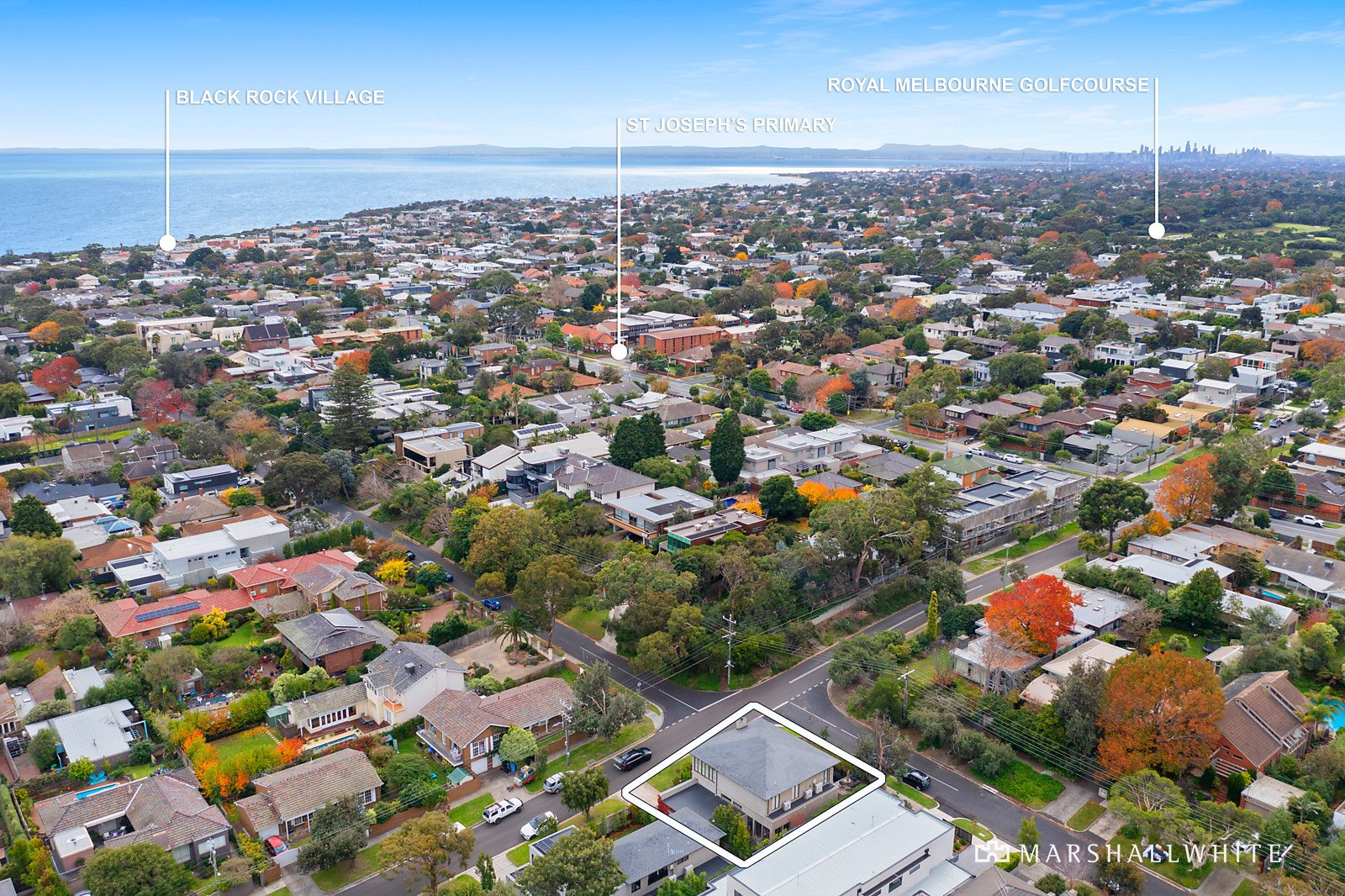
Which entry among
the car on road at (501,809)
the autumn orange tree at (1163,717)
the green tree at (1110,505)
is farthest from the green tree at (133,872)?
the green tree at (1110,505)

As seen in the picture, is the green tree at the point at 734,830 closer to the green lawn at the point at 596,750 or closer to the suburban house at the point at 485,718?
the green lawn at the point at 596,750

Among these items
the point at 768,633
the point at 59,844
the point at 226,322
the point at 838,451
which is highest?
the point at 226,322

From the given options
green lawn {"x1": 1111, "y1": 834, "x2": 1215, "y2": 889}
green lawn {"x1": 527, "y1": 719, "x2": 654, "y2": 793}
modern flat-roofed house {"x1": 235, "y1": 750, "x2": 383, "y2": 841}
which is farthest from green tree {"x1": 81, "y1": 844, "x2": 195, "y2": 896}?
green lawn {"x1": 1111, "y1": 834, "x2": 1215, "y2": 889}

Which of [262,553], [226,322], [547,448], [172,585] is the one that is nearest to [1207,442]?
[547,448]

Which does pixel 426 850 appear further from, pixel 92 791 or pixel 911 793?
pixel 911 793

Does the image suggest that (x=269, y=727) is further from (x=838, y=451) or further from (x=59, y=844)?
(x=838, y=451)

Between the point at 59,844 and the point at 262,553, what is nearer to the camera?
the point at 59,844
